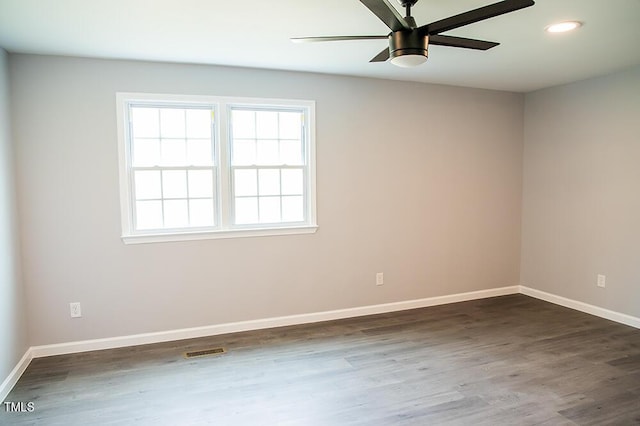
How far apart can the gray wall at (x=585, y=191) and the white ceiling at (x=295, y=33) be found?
20.5 inches

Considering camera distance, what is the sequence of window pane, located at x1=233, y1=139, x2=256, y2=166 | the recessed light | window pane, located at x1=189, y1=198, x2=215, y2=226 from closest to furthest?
1. the recessed light
2. window pane, located at x1=189, y1=198, x2=215, y2=226
3. window pane, located at x1=233, y1=139, x2=256, y2=166

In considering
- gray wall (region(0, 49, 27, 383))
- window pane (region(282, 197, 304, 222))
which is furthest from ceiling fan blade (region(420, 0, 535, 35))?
gray wall (region(0, 49, 27, 383))

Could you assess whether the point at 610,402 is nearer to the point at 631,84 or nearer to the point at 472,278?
the point at 472,278

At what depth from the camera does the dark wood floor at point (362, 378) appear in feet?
8.40

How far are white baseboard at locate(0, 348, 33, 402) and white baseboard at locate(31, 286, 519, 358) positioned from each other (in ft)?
0.30

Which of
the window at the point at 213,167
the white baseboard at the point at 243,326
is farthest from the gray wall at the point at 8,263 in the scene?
the window at the point at 213,167

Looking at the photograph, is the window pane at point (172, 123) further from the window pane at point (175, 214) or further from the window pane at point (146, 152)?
the window pane at point (175, 214)

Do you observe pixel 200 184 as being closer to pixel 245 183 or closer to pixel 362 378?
pixel 245 183

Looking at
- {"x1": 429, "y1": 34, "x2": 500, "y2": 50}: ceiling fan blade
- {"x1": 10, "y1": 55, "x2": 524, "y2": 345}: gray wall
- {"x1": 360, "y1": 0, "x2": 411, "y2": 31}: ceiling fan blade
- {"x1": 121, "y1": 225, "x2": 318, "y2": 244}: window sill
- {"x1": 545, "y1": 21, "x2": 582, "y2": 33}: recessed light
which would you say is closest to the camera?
{"x1": 360, "y1": 0, "x2": 411, "y2": 31}: ceiling fan blade

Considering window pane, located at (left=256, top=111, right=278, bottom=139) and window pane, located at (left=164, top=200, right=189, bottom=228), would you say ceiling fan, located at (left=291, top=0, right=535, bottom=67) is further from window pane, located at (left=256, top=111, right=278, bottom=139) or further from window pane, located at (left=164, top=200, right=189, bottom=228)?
window pane, located at (left=164, top=200, right=189, bottom=228)

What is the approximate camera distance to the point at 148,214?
3717mm

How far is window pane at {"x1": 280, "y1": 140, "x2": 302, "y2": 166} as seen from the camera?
411 cm

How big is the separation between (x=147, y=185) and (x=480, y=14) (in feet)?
9.64

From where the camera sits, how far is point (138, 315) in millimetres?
3666
